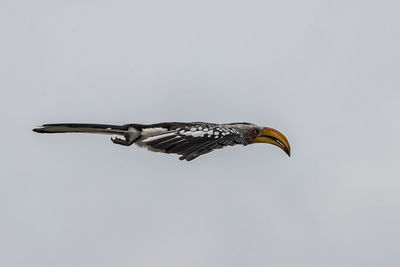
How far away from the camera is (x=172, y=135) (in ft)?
77.5

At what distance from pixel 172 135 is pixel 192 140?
0.63 m

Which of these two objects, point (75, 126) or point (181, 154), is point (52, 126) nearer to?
point (75, 126)

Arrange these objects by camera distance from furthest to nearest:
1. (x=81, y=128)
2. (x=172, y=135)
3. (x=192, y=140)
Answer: (x=81, y=128) → (x=172, y=135) → (x=192, y=140)

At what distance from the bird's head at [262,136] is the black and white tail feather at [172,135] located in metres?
1.16

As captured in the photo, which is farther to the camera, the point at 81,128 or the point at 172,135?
the point at 81,128

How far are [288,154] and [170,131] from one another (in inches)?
180

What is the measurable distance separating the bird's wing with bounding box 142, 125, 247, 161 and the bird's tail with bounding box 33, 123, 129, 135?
92cm

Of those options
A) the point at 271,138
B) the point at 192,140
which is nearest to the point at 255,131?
the point at 271,138

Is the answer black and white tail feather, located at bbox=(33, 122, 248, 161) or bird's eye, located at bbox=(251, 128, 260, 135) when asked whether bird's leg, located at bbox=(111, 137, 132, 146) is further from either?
bird's eye, located at bbox=(251, 128, 260, 135)

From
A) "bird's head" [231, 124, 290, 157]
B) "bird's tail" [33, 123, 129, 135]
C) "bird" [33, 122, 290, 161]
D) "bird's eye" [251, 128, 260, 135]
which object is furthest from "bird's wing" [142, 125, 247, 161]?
"bird's eye" [251, 128, 260, 135]

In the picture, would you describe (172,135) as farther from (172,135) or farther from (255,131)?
(255,131)

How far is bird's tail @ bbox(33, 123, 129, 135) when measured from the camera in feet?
79.0

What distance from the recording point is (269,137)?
89.9 ft

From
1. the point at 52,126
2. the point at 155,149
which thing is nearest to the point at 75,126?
the point at 52,126
